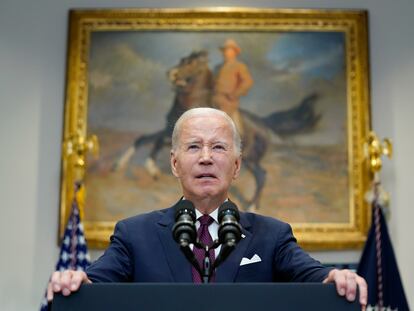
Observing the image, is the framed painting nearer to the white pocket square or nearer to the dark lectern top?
the white pocket square

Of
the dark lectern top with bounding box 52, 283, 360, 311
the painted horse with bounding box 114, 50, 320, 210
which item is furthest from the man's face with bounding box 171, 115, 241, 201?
the painted horse with bounding box 114, 50, 320, 210

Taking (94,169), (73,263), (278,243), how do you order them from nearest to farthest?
(278,243)
(73,263)
(94,169)

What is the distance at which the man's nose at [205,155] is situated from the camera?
308 cm

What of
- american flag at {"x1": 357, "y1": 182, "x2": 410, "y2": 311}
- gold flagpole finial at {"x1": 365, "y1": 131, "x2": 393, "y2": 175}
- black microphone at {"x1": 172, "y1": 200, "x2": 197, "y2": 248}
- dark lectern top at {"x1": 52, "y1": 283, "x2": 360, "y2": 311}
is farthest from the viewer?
gold flagpole finial at {"x1": 365, "y1": 131, "x2": 393, "y2": 175}

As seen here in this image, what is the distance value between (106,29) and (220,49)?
1092mm

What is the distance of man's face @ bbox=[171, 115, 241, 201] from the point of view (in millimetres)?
3092

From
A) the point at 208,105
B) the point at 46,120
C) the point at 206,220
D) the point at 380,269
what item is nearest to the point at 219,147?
the point at 206,220

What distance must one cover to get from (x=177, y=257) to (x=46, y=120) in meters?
4.06

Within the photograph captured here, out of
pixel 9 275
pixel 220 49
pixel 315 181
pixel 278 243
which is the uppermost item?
pixel 220 49

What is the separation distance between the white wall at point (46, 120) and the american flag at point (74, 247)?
1.01ft

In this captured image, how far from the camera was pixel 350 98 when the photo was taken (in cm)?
671

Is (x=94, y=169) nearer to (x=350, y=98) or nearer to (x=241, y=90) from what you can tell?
(x=241, y=90)

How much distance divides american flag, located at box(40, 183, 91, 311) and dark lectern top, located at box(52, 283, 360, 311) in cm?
386

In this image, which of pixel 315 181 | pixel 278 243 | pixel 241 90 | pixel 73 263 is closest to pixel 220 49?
pixel 241 90
